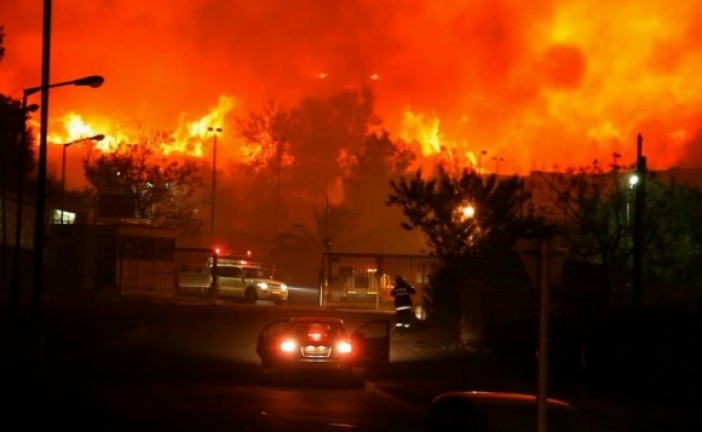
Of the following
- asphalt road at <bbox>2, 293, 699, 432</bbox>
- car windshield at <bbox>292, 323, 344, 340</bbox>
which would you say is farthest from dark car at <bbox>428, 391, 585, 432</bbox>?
car windshield at <bbox>292, 323, 344, 340</bbox>

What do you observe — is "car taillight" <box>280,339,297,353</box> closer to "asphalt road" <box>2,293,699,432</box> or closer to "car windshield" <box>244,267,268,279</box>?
"asphalt road" <box>2,293,699,432</box>

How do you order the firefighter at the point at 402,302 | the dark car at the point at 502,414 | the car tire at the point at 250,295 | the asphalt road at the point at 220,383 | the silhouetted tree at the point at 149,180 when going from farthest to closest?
the silhouetted tree at the point at 149,180 < the car tire at the point at 250,295 < the firefighter at the point at 402,302 < the asphalt road at the point at 220,383 < the dark car at the point at 502,414

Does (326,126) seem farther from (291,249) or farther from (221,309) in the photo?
(221,309)

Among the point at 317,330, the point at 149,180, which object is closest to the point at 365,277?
the point at 317,330

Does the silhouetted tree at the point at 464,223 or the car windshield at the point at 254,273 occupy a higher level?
the silhouetted tree at the point at 464,223

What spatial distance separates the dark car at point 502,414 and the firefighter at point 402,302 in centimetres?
2251

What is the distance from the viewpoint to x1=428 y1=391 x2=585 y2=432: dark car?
9781 mm

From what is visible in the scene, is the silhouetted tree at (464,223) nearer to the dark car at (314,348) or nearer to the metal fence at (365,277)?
the metal fence at (365,277)

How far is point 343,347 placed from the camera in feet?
80.3

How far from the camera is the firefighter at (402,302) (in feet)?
108

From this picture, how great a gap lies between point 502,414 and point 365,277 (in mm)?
35001

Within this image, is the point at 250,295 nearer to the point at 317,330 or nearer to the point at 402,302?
the point at 402,302

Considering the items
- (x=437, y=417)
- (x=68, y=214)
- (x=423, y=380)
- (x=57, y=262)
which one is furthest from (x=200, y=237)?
(x=437, y=417)

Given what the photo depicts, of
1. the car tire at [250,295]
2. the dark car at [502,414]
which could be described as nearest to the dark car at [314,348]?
the dark car at [502,414]
